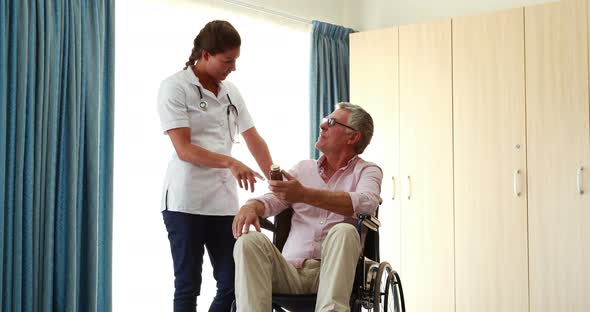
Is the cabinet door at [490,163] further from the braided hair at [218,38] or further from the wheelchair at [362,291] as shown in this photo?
the braided hair at [218,38]

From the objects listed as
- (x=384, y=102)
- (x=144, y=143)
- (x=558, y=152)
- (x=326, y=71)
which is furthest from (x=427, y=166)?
(x=144, y=143)

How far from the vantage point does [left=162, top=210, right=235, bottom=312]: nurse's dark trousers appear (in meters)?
2.74

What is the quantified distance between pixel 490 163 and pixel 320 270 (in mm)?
1841

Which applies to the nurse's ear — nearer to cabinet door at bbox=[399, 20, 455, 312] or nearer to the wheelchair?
the wheelchair

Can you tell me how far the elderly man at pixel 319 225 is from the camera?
2354 millimetres

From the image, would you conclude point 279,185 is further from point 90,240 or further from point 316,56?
point 316,56

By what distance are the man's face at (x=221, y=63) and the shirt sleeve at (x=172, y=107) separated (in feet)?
0.51

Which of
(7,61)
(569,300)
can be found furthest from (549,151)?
(7,61)

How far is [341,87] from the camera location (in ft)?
16.5

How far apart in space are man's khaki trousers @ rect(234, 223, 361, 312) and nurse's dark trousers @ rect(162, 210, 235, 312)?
15.3 inches

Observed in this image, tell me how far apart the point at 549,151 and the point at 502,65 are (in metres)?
0.54

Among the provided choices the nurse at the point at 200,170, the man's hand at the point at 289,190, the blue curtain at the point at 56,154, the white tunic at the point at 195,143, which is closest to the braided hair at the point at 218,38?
the nurse at the point at 200,170

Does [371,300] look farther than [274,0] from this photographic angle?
No

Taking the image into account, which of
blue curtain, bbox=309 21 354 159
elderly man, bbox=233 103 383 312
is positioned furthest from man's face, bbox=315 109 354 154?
blue curtain, bbox=309 21 354 159
